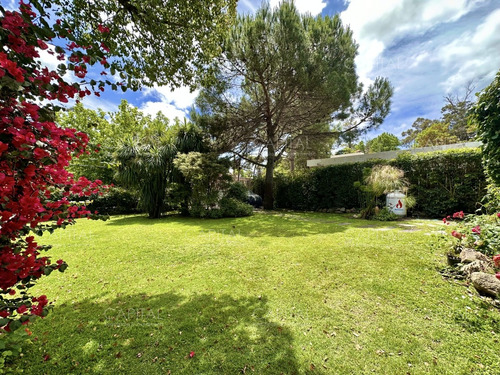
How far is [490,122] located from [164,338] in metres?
4.94

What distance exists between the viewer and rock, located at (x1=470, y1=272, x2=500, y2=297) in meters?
2.12

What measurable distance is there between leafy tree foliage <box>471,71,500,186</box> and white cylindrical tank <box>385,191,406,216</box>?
4.32 meters

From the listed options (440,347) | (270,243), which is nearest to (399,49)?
(270,243)

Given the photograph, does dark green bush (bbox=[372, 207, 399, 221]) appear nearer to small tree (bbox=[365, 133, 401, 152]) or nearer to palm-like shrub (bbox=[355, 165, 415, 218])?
palm-like shrub (bbox=[355, 165, 415, 218])

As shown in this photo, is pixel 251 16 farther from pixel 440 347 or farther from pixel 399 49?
pixel 440 347

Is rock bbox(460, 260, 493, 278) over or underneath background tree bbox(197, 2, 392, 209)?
underneath

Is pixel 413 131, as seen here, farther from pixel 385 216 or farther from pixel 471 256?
pixel 471 256

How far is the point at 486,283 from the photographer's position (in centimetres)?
220

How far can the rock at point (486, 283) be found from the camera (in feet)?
6.97

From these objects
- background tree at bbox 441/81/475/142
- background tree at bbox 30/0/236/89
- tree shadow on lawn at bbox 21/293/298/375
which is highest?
background tree at bbox 441/81/475/142

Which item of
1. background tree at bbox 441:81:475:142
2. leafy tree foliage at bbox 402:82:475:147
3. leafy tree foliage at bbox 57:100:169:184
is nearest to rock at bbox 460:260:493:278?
leafy tree foliage at bbox 57:100:169:184

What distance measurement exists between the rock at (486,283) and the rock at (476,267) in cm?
15

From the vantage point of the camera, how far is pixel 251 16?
7.87 metres

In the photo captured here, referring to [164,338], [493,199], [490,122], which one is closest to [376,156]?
[493,199]
